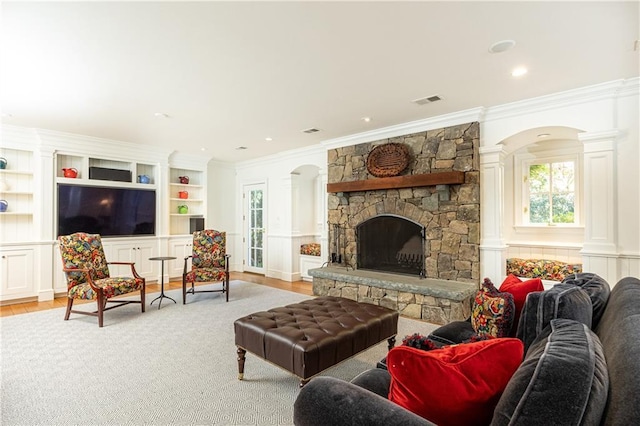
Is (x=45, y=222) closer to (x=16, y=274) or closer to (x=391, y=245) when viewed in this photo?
(x=16, y=274)

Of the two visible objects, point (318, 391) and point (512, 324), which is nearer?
point (318, 391)

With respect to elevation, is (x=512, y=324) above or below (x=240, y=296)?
above

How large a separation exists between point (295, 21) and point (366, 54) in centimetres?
70

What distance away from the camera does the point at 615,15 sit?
85.7 inches

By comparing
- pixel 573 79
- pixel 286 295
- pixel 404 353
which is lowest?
pixel 286 295

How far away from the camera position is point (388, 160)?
4.76m

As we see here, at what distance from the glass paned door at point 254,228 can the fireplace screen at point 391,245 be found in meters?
2.74

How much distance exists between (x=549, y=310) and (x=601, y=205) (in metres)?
2.72

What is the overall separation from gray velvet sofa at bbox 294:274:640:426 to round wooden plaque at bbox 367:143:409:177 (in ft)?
11.1

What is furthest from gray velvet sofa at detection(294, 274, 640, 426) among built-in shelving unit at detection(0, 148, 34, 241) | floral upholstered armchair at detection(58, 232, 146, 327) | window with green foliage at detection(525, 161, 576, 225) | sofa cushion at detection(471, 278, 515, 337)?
built-in shelving unit at detection(0, 148, 34, 241)

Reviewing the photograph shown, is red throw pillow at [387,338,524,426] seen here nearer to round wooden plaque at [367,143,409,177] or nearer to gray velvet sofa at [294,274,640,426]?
gray velvet sofa at [294,274,640,426]

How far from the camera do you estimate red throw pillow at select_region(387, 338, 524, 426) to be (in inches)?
38.5

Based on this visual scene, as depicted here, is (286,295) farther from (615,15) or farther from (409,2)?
(615,15)

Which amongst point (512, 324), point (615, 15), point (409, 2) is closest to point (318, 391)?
point (512, 324)
